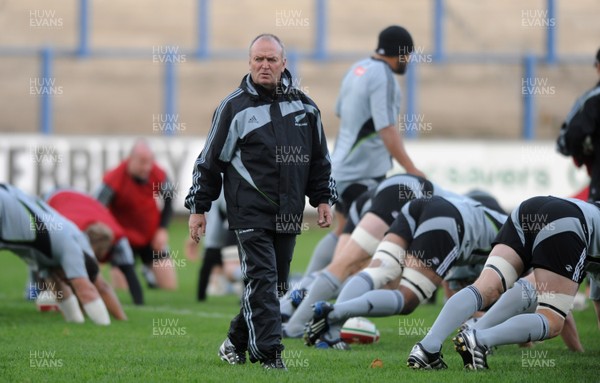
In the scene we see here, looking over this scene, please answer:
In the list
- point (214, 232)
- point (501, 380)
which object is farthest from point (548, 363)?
point (214, 232)

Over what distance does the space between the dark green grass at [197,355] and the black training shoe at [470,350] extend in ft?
0.30

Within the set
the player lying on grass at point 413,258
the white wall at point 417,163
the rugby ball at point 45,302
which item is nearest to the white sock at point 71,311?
the rugby ball at point 45,302

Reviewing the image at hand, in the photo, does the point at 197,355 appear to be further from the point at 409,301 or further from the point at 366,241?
the point at 366,241

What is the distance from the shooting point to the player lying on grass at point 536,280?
22.9ft

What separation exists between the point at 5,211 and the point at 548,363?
4.99 m

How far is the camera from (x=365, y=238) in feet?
31.2

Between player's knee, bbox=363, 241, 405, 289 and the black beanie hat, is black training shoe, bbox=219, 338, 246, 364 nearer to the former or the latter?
player's knee, bbox=363, 241, 405, 289

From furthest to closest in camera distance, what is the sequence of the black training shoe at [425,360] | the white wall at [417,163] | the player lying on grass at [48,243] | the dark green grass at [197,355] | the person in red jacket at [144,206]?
the white wall at [417,163]
the person in red jacket at [144,206]
the player lying on grass at [48,243]
the black training shoe at [425,360]
the dark green grass at [197,355]

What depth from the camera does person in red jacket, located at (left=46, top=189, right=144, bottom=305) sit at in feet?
41.1

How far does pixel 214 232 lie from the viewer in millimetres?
13992

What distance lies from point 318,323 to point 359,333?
3.41ft

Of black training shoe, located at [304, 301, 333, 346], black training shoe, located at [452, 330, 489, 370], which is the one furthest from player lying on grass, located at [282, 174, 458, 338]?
black training shoe, located at [452, 330, 489, 370]

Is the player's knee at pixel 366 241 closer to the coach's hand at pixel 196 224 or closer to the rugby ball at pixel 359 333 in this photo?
the rugby ball at pixel 359 333

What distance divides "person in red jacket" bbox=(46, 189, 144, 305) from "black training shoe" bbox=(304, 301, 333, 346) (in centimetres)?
456
